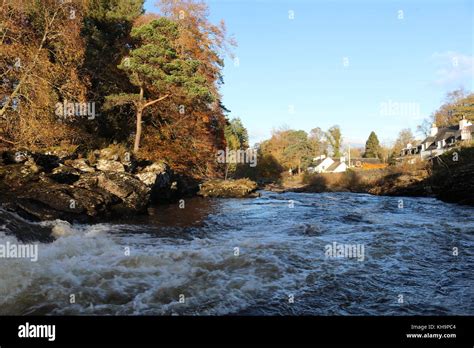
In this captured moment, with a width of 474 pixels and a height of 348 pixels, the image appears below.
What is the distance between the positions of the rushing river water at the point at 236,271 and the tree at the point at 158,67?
39.7 ft

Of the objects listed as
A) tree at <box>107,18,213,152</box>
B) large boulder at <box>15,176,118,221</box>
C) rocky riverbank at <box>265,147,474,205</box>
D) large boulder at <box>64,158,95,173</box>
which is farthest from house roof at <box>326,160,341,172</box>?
large boulder at <box>15,176,118,221</box>

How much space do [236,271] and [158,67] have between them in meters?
17.8

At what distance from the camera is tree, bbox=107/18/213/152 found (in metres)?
21.3

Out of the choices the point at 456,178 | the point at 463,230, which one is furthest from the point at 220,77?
the point at 463,230

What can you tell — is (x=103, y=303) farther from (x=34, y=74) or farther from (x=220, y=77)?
(x=220, y=77)

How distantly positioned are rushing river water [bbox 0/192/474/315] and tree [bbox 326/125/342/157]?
325 ft

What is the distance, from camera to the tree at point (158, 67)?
69.9ft

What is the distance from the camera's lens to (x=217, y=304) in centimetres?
566

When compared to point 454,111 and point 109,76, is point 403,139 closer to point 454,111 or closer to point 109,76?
point 454,111

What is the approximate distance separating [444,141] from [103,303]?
67.7 meters

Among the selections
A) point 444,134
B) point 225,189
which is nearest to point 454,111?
point 444,134

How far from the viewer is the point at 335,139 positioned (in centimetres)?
10900

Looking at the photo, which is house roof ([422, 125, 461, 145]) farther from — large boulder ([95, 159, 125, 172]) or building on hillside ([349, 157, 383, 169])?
large boulder ([95, 159, 125, 172])

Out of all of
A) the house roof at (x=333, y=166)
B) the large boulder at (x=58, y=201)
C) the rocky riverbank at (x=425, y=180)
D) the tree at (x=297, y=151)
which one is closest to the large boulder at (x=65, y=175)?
the large boulder at (x=58, y=201)
